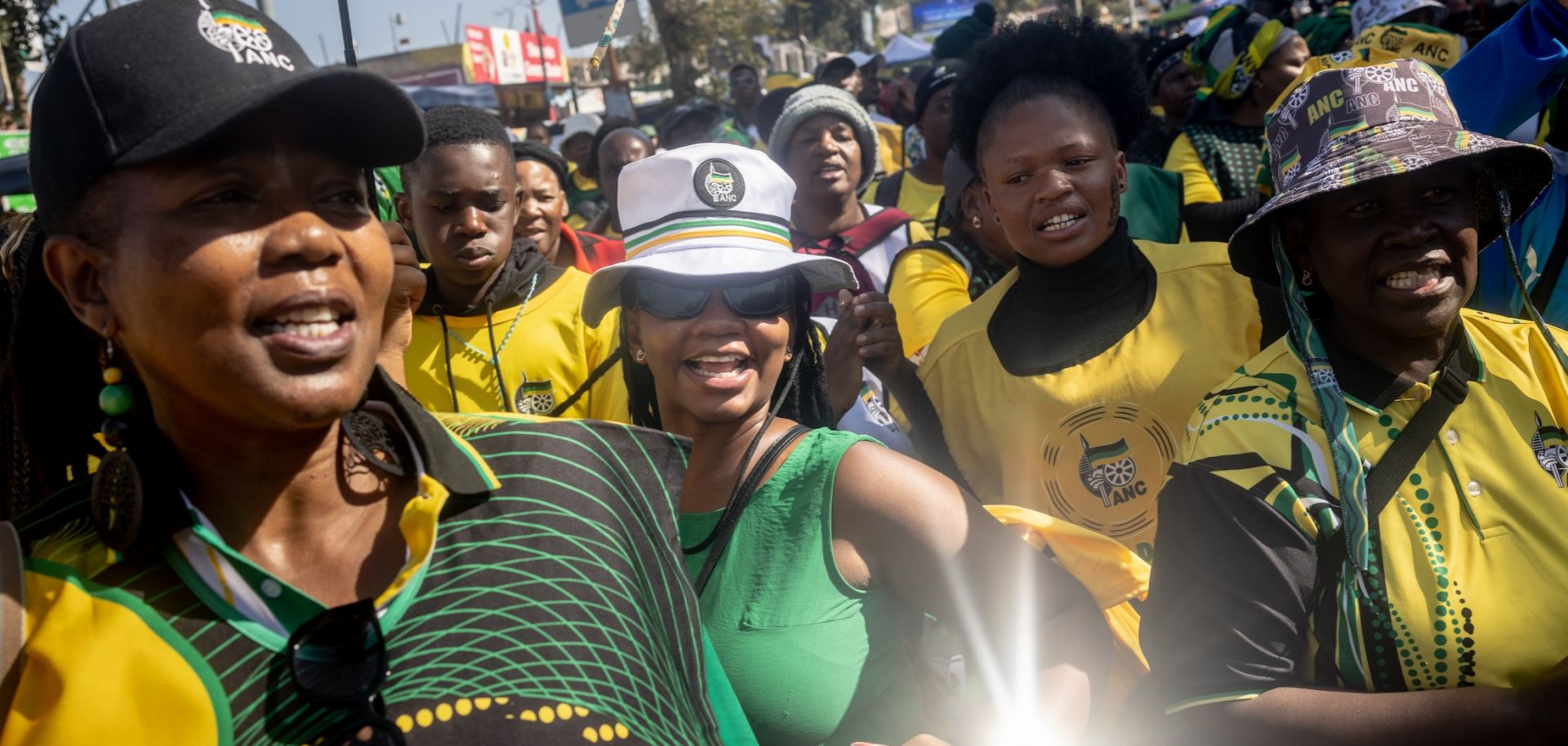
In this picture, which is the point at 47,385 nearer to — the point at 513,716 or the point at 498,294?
the point at 513,716

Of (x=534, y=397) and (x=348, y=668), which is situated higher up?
(x=348, y=668)

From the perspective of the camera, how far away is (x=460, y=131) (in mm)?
3863

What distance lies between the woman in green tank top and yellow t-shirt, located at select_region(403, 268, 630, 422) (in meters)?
1.16

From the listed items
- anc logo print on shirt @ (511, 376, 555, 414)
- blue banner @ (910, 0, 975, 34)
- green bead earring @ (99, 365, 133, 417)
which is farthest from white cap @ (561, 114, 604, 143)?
blue banner @ (910, 0, 975, 34)

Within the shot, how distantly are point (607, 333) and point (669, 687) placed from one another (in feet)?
7.32

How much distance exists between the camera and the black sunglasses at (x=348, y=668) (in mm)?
1305

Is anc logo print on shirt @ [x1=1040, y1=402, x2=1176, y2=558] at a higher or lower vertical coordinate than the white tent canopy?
higher

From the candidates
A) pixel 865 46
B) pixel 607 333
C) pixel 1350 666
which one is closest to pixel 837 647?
pixel 1350 666

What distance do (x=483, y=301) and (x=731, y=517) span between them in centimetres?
181

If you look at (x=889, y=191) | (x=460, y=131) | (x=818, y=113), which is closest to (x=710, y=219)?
(x=460, y=131)

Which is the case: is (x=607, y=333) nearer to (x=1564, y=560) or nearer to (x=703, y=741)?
(x=703, y=741)

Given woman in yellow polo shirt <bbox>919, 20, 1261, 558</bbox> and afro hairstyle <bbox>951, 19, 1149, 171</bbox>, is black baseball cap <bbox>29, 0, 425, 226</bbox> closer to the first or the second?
woman in yellow polo shirt <bbox>919, 20, 1261, 558</bbox>

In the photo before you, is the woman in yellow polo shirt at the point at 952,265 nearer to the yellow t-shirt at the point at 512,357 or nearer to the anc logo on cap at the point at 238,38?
the yellow t-shirt at the point at 512,357

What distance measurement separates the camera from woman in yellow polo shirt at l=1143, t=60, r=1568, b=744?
6.15 feet
